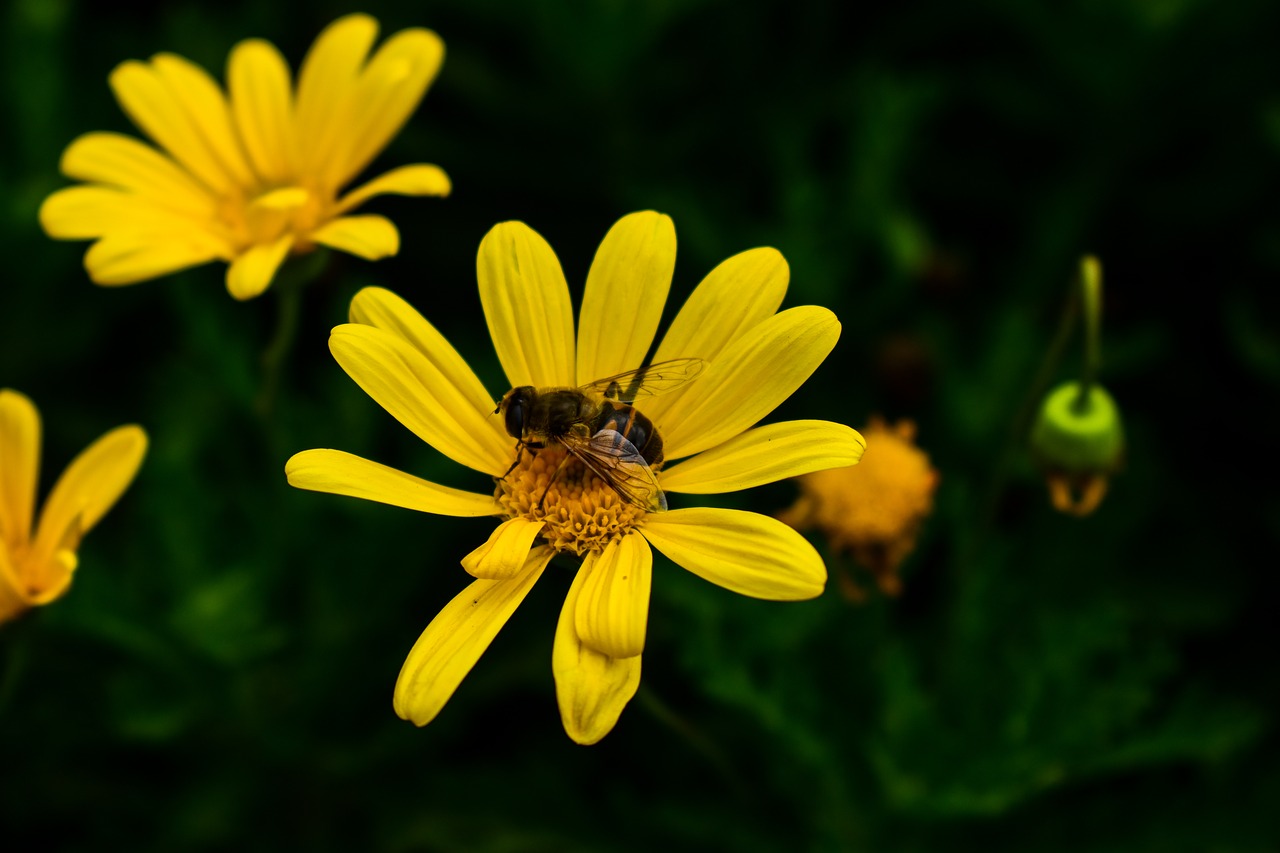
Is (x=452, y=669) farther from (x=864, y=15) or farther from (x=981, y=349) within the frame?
(x=864, y=15)

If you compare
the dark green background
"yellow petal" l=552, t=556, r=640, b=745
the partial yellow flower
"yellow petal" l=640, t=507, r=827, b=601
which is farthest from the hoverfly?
the partial yellow flower

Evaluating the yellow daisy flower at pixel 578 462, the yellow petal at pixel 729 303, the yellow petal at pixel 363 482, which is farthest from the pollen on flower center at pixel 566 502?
the yellow petal at pixel 729 303

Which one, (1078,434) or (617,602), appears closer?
(617,602)

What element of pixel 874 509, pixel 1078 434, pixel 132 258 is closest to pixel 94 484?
pixel 132 258

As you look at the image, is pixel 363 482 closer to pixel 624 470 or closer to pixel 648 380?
pixel 624 470

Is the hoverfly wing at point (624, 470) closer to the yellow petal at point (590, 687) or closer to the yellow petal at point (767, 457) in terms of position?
the yellow petal at point (767, 457)

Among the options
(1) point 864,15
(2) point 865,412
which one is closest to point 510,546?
(2) point 865,412
